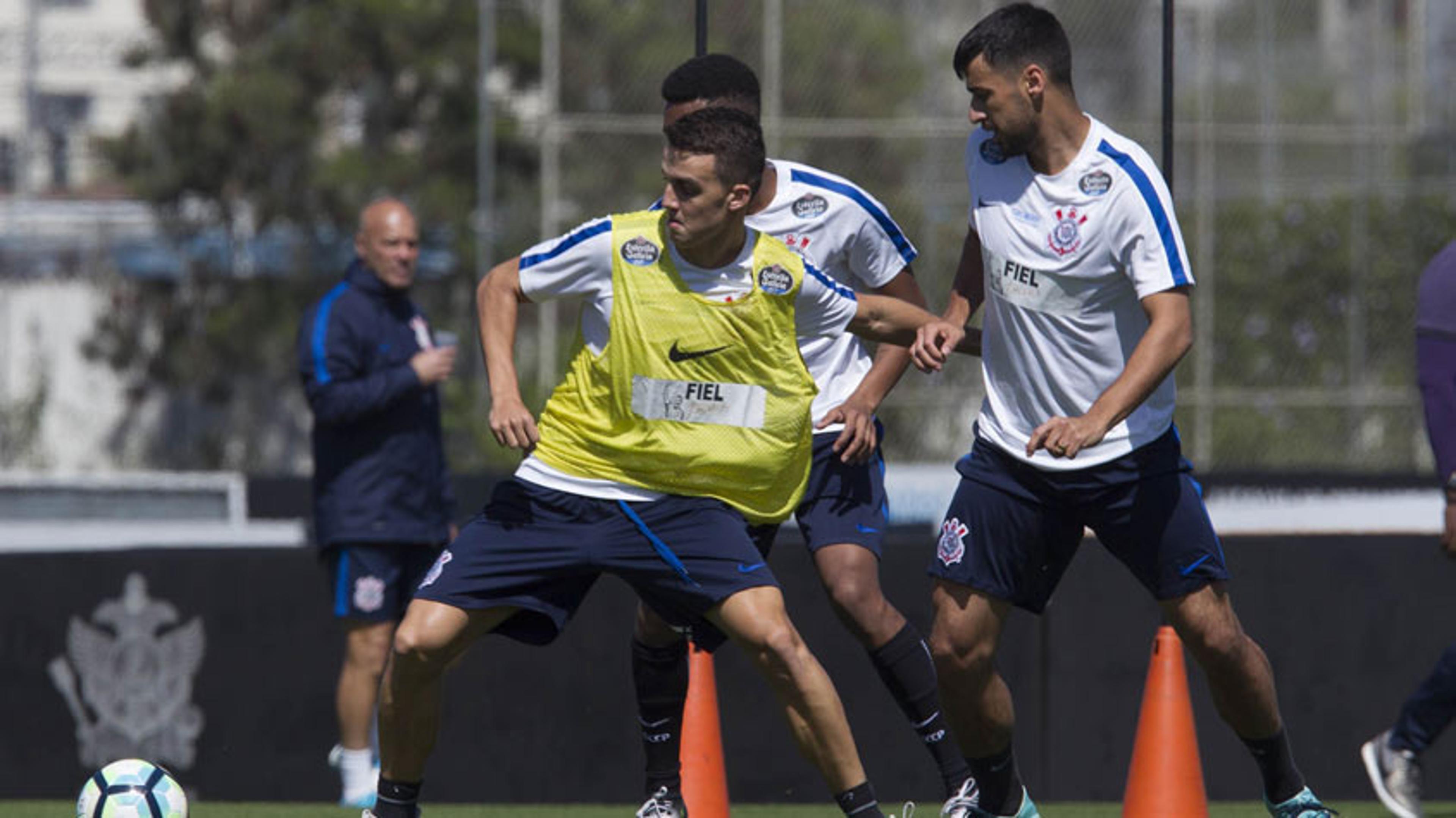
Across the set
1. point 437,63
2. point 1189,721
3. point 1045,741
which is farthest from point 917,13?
point 1189,721

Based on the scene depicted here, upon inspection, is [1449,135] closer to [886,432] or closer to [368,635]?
[886,432]

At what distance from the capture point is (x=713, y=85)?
20.4ft

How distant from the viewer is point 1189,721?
6531mm

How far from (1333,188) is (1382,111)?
1356 millimetres

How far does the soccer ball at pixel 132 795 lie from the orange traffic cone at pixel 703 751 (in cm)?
151

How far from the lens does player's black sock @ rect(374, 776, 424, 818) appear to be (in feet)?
18.2

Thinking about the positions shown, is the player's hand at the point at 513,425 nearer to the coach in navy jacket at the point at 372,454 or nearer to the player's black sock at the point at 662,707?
the player's black sock at the point at 662,707

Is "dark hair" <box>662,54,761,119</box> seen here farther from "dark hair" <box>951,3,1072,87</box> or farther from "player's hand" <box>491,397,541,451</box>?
"player's hand" <box>491,397,541,451</box>

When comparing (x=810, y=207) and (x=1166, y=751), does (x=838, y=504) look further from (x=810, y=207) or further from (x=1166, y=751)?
(x=1166, y=751)

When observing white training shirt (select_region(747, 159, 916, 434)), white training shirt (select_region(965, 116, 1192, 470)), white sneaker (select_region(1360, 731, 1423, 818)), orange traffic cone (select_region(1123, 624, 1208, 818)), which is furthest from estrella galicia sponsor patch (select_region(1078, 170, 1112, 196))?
white sneaker (select_region(1360, 731, 1423, 818))

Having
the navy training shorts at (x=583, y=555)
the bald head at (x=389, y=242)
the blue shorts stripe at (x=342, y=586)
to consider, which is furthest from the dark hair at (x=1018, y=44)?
the blue shorts stripe at (x=342, y=586)

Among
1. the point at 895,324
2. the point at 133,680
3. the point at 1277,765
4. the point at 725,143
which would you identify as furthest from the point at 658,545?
the point at 133,680

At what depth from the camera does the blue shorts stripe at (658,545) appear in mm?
5453

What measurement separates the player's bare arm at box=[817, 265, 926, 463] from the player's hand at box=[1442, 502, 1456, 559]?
1732 millimetres
